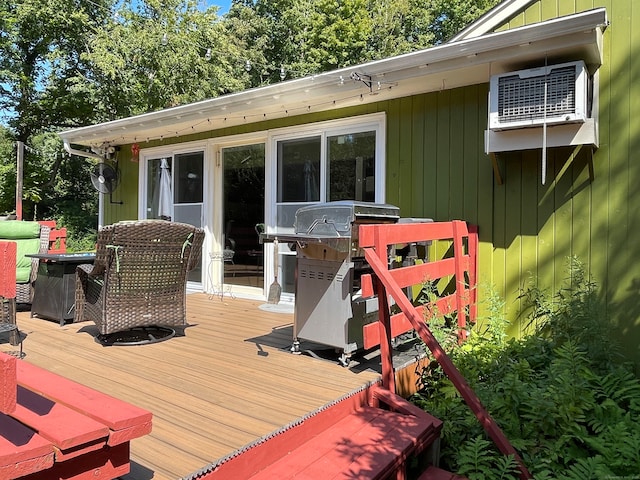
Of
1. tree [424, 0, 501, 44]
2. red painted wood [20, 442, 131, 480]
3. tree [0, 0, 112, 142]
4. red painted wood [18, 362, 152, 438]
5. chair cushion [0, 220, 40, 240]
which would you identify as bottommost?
red painted wood [20, 442, 131, 480]

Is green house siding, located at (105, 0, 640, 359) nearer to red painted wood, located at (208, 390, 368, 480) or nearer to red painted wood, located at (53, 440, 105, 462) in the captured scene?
red painted wood, located at (208, 390, 368, 480)

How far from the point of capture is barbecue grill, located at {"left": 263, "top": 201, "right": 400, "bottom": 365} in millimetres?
2910

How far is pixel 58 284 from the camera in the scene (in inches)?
161

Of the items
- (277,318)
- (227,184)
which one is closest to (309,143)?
(227,184)

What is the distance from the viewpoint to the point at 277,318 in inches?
181

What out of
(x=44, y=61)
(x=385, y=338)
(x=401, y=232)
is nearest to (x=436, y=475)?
(x=385, y=338)

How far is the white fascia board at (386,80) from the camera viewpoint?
3.17 meters

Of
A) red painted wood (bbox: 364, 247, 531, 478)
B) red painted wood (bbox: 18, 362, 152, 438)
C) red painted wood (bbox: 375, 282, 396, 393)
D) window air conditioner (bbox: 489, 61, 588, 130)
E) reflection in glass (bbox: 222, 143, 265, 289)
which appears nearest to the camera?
red painted wood (bbox: 18, 362, 152, 438)

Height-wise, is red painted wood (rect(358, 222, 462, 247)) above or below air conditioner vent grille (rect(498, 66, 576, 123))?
below

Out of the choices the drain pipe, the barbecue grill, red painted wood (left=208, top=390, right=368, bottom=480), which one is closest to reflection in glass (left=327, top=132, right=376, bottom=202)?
the barbecue grill

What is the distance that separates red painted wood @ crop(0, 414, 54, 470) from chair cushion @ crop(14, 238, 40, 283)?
3.90 meters

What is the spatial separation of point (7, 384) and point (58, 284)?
3471 millimetres

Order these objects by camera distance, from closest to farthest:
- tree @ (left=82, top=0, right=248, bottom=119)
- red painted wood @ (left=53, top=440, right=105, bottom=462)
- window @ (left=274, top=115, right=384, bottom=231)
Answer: red painted wood @ (left=53, top=440, right=105, bottom=462) → window @ (left=274, top=115, right=384, bottom=231) → tree @ (left=82, top=0, right=248, bottom=119)

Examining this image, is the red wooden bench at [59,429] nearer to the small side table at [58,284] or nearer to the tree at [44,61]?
the small side table at [58,284]
